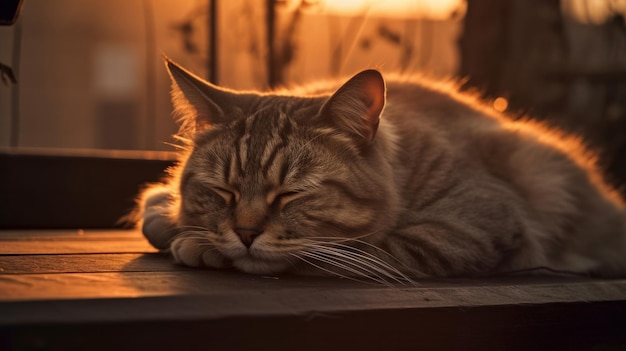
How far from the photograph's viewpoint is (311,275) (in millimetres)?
1975

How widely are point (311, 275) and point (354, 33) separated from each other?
8.47 ft

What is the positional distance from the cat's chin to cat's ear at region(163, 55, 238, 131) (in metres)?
0.54

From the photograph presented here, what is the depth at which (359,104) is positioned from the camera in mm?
2092

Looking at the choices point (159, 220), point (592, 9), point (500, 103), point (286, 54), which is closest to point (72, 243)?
point (159, 220)

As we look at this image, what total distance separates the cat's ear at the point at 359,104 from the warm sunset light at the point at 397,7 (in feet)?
6.68

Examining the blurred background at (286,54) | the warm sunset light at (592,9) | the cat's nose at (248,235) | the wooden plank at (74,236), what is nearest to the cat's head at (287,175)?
the cat's nose at (248,235)

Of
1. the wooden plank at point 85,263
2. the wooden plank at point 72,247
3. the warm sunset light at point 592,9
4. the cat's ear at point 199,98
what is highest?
the warm sunset light at point 592,9

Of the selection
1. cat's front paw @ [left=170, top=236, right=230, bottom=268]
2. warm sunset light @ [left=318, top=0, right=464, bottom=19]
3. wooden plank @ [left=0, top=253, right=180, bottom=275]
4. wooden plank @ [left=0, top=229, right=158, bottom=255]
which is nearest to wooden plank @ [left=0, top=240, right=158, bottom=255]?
wooden plank @ [left=0, top=229, right=158, bottom=255]

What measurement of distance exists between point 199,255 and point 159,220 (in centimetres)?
48

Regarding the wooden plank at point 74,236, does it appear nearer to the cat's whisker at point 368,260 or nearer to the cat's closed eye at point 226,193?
the cat's closed eye at point 226,193

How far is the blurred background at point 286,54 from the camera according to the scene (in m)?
4.03

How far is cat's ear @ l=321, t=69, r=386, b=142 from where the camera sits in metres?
2.03

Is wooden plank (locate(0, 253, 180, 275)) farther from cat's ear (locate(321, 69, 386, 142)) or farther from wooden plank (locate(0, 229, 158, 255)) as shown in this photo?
cat's ear (locate(321, 69, 386, 142))

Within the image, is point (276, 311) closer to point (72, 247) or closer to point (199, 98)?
point (199, 98)
